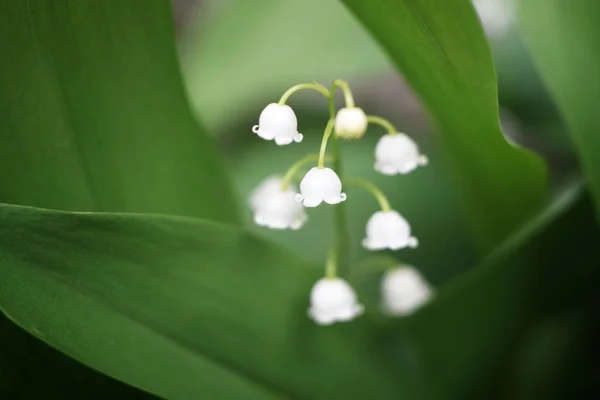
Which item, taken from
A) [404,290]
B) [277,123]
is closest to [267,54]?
[404,290]

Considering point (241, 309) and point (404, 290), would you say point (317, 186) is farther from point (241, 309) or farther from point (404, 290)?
point (404, 290)

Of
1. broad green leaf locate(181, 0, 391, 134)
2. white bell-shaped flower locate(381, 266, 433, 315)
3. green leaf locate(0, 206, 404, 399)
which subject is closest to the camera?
green leaf locate(0, 206, 404, 399)

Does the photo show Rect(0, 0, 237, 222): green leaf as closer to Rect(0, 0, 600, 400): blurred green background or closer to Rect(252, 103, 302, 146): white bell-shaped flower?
Rect(0, 0, 600, 400): blurred green background

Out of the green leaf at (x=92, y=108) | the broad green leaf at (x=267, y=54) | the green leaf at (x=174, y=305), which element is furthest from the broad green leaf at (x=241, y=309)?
the broad green leaf at (x=267, y=54)

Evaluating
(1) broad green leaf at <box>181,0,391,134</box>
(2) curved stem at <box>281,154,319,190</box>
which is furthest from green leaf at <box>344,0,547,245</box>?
(1) broad green leaf at <box>181,0,391,134</box>

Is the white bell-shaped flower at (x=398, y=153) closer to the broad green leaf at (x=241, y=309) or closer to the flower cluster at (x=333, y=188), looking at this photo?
the flower cluster at (x=333, y=188)

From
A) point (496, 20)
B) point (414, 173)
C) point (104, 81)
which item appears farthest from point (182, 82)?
point (496, 20)
